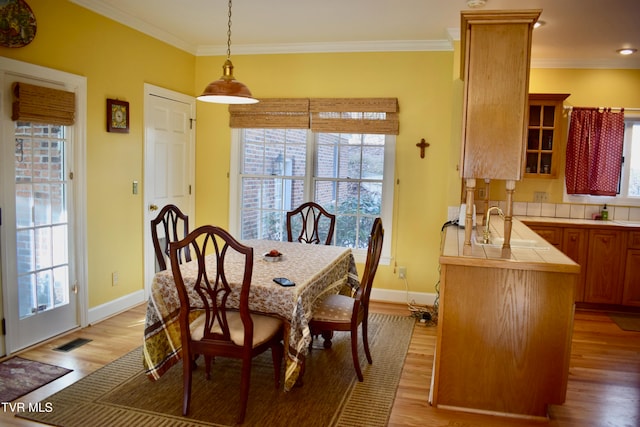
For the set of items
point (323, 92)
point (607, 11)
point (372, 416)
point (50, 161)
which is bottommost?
point (372, 416)

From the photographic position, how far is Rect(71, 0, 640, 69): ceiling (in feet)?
12.2

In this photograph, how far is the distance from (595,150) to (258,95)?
346cm

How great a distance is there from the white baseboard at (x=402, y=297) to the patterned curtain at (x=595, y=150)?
1910mm

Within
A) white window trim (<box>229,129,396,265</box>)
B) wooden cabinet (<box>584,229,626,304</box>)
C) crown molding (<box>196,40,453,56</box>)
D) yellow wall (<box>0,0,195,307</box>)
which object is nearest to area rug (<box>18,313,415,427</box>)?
yellow wall (<box>0,0,195,307</box>)

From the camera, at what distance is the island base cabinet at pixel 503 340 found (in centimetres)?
265

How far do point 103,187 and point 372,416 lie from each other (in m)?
2.79

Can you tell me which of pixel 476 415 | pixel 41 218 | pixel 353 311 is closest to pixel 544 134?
pixel 353 311

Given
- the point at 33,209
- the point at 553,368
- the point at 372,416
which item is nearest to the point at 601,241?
the point at 553,368

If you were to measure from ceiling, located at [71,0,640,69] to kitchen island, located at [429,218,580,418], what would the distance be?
200 centimetres

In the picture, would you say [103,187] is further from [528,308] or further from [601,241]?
[601,241]

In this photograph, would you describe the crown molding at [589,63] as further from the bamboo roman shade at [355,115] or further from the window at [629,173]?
the bamboo roman shade at [355,115]

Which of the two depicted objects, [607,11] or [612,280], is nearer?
[607,11]

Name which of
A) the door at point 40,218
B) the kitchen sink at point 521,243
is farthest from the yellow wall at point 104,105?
the kitchen sink at point 521,243

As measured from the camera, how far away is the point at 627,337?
4.20 m
